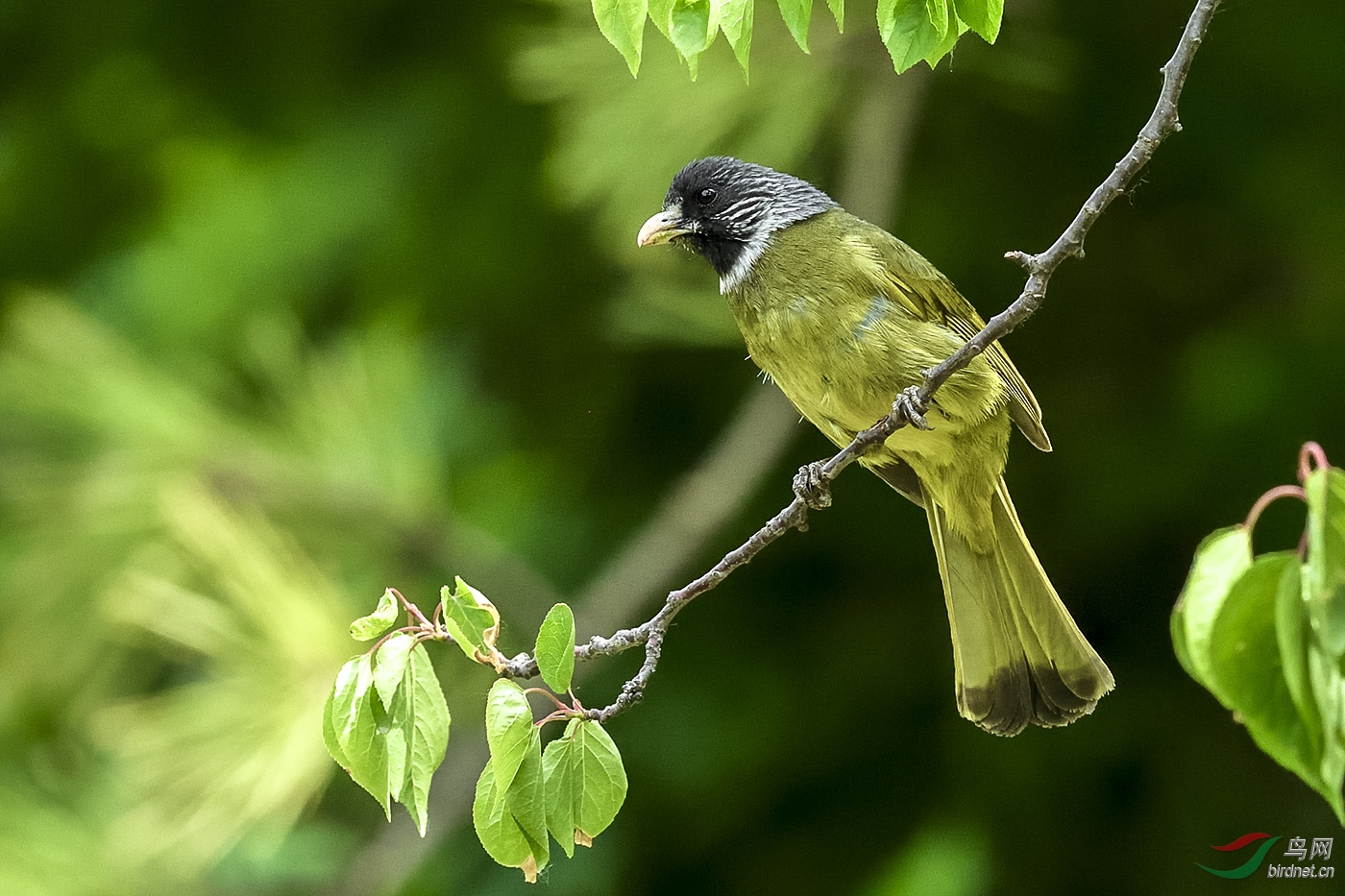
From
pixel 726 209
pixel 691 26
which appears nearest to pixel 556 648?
pixel 691 26

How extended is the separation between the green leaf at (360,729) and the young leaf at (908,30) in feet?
3.03

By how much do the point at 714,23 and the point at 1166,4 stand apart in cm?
256

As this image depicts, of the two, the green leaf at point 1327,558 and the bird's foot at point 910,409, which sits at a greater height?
the bird's foot at point 910,409

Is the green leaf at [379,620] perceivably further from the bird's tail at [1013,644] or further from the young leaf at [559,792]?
the bird's tail at [1013,644]

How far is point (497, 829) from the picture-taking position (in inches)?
60.7

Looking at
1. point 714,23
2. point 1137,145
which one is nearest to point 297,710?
point 714,23

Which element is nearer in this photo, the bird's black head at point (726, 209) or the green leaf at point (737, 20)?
the green leaf at point (737, 20)

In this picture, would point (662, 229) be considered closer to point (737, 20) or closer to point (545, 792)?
point (737, 20)

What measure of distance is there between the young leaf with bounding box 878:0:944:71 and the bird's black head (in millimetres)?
1166

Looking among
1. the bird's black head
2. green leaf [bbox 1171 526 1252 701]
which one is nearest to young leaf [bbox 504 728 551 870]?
green leaf [bbox 1171 526 1252 701]

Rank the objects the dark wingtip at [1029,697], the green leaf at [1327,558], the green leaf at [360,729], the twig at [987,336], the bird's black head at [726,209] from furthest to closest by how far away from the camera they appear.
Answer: the bird's black head at [726,209] < the dark wingtip at [1029,697] < the green leaf at [360,729] < the twig at [987,336] < the green leaf at [1327,558]

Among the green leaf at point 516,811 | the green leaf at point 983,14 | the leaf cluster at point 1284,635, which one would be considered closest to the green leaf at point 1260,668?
the leaf cluster at point 1284,635

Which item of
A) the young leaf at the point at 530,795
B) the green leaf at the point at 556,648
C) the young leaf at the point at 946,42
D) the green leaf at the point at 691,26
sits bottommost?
the young leaf at the point at 530,795

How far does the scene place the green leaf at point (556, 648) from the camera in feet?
4.97
